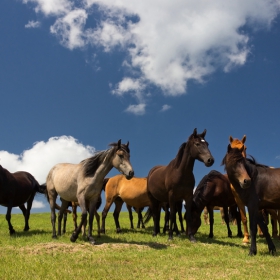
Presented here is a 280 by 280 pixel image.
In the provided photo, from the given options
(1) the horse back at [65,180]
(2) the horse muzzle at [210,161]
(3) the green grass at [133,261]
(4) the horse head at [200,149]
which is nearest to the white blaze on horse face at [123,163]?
(1) the horse back at [65,180]

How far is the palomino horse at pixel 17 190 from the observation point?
1323cm

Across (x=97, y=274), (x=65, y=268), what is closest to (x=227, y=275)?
(x=97, y=274)

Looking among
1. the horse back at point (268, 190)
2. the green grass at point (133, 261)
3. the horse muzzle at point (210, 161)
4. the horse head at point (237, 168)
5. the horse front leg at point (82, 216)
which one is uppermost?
the horse muzzle at point (210, 161)

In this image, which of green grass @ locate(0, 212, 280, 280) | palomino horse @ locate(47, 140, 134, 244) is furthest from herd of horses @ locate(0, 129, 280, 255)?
green grass @ locate(0, 212, 280, 280)

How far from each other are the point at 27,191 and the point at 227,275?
35.1 feet

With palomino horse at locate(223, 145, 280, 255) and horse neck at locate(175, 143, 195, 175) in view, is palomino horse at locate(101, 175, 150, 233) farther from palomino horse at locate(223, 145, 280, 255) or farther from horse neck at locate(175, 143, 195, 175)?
palomino horse at locate(223, 145, 280, 255)

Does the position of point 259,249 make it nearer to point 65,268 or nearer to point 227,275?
point 227,275

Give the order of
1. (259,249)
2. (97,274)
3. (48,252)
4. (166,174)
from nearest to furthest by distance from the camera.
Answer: (97,274)
(48,252)
(259,249)
(166,174)

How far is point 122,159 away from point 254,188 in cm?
385

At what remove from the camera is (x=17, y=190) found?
14266 mm

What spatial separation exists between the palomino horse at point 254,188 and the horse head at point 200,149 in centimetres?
93

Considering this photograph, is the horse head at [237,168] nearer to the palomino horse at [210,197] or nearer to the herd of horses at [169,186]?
the herd of horses at [169,186]

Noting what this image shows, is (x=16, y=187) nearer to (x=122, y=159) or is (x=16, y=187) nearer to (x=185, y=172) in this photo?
(x=122, y=159)

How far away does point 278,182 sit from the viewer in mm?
9312
